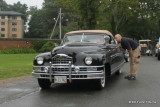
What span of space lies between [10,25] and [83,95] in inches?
4013

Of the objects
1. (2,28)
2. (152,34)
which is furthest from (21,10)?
(152,34)

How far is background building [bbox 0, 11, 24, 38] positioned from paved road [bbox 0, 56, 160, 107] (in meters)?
96.9

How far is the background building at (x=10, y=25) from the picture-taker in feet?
344

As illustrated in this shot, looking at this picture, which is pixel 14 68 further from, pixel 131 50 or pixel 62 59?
pixel 62 59

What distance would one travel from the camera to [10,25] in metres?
107

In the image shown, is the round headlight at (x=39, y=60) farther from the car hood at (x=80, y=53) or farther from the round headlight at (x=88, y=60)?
the round headlight at (x=88, y=60)

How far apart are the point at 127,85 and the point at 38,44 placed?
115 feet

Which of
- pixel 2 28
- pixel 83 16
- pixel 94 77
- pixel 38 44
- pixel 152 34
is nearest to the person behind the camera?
pixel 94 77

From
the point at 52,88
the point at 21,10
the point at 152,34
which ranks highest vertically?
the point at 21,10

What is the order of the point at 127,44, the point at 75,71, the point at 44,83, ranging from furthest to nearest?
the point at 127,44 → the point at 44,83 → the point at 75,71

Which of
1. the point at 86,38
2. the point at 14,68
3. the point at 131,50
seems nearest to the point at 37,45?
the point at 14,68

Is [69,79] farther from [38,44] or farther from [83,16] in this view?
[38,44]

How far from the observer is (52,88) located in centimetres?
988

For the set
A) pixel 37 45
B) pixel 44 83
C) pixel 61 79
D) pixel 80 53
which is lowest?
pixel 44 83
